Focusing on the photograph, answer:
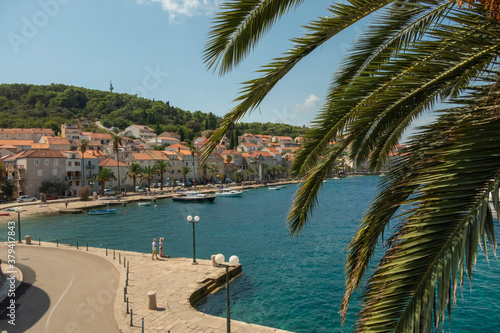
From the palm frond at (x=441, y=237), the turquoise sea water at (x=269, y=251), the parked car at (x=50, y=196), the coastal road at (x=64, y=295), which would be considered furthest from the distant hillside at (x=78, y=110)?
the palm frond at (x=441, y=237)

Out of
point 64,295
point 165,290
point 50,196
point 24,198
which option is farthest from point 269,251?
point 50,196

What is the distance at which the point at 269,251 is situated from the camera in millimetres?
26438

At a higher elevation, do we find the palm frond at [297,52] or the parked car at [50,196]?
the palm frond at [297,52]

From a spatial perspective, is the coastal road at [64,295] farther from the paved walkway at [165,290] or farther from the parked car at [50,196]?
the parked car at [50,196]

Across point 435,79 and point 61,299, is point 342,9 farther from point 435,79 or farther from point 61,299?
point 61,299

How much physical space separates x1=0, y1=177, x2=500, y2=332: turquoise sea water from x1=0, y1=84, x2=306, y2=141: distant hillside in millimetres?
96540

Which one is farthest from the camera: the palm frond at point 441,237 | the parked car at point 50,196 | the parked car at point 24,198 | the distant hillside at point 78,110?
the distant hillside at point 78,110

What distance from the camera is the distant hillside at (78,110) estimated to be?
433ft

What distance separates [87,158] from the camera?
70.5 meters

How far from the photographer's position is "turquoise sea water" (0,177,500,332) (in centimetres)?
1451

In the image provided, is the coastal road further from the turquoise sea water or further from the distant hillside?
the distant hillside

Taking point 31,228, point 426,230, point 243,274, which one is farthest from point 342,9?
point 31,228

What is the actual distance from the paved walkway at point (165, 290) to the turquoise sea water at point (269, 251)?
4.41 ft

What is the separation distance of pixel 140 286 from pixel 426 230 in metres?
15.2
